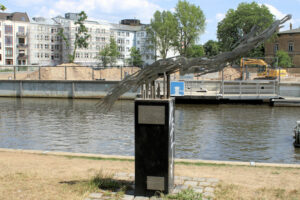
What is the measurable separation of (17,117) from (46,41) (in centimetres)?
8884

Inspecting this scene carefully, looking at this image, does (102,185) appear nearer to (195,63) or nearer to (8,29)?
(195,63)

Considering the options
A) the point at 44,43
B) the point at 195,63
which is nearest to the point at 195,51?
the point at 44,43

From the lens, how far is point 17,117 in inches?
1007

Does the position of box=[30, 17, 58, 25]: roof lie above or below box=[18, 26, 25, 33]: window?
above

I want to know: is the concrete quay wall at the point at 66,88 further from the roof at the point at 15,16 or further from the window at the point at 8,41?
the roof at the point at 15,16

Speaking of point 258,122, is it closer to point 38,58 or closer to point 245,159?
point 245,159

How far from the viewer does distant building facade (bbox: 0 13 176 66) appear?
102m

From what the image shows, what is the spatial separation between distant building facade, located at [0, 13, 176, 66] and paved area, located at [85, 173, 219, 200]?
8943cm

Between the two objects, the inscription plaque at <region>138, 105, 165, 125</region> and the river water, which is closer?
the inscription plaque at <region>138, 105, 165, 125</region>

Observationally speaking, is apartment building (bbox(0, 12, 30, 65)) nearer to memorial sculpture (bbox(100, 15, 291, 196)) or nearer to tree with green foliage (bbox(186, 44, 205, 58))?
→ tree with green foliage (bbox(186, 44, 205, 58))

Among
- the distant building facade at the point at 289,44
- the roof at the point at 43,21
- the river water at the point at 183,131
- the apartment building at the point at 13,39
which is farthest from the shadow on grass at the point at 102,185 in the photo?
the roof at the point at 43,21

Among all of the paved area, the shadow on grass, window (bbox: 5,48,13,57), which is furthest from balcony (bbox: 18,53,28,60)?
the shadow on grass

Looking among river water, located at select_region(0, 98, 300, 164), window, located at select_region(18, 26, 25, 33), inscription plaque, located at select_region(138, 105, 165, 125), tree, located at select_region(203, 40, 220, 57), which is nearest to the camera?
inscription plaque, located at select_region(138, 105, 165, 125)

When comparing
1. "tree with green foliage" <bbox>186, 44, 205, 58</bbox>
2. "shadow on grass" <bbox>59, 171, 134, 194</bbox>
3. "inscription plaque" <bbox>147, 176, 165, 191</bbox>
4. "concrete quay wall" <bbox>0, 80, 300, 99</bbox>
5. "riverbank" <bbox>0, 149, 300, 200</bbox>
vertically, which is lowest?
"riverbank" <bbox>0, 149, 300, 200</bbox>
